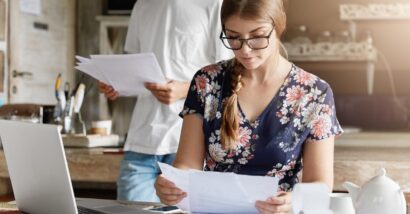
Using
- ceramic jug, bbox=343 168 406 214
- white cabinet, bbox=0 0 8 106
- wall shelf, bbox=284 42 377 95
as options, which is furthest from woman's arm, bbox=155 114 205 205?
wall shelf, bbox=284 42 377 95

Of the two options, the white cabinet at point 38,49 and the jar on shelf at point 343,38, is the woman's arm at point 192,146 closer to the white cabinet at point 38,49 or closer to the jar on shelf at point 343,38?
the white cabinet at point 38,49

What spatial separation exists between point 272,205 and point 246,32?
1.69ft

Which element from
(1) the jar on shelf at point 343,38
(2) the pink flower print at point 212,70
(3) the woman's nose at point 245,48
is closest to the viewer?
(3) the woman's nose at point 245,48

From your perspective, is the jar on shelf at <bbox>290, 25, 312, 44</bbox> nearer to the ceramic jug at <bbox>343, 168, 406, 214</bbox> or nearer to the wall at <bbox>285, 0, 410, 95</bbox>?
the wall at <bbox>285, 0, 410, 95</bbox>

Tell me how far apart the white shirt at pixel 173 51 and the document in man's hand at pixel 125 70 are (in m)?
0.10

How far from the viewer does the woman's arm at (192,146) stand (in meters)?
1.98

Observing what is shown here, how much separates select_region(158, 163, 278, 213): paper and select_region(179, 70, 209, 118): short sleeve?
402 mm

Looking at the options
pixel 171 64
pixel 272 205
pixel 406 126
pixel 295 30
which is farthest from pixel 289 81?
pixel 295 30

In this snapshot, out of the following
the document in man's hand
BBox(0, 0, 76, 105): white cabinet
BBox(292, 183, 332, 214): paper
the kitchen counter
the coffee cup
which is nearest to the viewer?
BBox(292, 183, 332, 214): paper

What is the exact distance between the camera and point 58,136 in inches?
56.4

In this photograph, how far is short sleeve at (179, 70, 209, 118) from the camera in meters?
2.00

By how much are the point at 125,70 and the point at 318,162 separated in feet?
2.72

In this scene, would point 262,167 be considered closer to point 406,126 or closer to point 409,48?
point 406,126

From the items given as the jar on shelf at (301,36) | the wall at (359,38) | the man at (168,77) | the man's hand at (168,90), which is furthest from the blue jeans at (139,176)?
the wall at (359,38)
